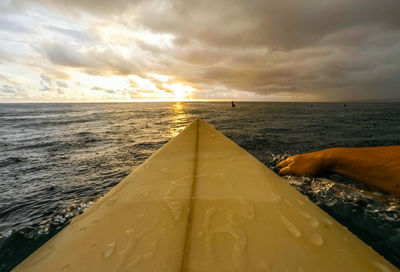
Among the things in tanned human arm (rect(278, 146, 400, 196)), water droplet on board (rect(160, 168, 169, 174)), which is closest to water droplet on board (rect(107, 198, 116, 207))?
water droplet on board (rect(160, 168, 169, 174))

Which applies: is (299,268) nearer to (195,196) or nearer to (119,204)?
(195,196)

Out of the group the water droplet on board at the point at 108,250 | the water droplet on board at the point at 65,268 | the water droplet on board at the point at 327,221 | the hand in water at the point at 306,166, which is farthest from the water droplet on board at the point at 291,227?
the hand in water at the point at 306,166

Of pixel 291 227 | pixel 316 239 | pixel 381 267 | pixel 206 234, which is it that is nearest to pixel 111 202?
pixel 206 234

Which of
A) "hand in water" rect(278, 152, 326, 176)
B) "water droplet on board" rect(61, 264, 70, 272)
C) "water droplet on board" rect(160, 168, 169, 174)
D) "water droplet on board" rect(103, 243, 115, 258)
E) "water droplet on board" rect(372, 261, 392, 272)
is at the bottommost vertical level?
"hand in water" rect(278, 152, 326, 176)

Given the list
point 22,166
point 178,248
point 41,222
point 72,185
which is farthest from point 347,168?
point 22,166

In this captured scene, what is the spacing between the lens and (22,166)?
955 centimetres

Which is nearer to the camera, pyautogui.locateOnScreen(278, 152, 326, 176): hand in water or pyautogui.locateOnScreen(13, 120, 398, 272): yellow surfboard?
pyautogui.locateOnScreen(13, 120, 398, 272): yellow surfboard

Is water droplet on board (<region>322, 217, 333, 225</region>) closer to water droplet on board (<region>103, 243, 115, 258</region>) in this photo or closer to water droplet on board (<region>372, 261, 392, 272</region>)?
water droplet on board (<region>372, 261, 392, 272</region>)

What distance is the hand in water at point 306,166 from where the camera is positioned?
6.83 metres

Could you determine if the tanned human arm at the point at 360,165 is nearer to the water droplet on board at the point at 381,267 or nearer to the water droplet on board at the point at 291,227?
the water droplet on board at the point at 381,267

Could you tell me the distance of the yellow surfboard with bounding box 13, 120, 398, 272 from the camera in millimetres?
1154

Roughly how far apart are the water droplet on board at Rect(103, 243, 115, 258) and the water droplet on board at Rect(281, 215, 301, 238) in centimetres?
146

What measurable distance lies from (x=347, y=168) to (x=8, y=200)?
12.5m

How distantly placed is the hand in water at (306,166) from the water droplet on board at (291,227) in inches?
261
